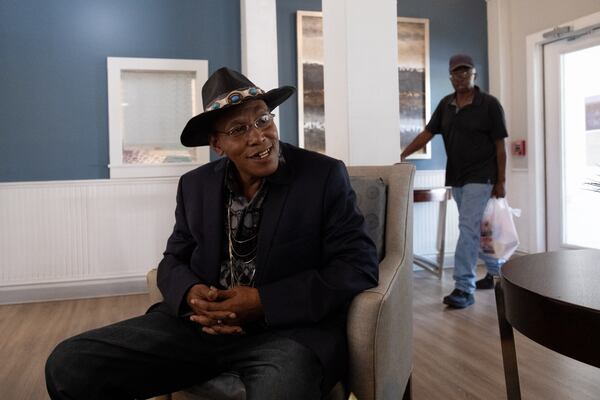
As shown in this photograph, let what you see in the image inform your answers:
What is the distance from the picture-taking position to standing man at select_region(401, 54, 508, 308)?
10.6 ft

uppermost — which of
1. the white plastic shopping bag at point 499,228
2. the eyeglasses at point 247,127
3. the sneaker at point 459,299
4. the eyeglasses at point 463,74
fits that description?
the eyeglasses at point 463,74

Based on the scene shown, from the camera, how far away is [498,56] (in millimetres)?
4680

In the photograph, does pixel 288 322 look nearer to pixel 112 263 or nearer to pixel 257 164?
pixel 257 164

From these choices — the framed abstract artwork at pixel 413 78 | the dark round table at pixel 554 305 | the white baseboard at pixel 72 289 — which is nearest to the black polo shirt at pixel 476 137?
the framed abstract artwork at pixel 413 78

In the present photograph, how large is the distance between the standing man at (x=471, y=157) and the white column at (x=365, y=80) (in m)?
0.71

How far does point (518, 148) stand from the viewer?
4605mm

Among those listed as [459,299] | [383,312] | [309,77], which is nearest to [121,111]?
[309,77]

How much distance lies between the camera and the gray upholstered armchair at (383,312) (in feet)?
4.15

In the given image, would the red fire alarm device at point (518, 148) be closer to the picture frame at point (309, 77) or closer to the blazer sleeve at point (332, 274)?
the picture frame at point (309, 77)

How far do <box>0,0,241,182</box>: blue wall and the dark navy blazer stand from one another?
8.67 feet

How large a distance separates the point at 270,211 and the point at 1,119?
10.6 feet

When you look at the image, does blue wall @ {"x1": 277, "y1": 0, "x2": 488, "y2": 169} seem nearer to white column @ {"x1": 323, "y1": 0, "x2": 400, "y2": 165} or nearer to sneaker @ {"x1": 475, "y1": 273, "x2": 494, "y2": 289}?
sneaker @ {"x1": 475, "y1": 273, "x2": 494, "y2": 289}

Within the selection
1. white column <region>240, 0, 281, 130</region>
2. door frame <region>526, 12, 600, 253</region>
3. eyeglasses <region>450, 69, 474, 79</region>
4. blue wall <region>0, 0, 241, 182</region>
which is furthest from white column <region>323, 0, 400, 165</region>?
door frame <region>526, 12, 600, 253</region>

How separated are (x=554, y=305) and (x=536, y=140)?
3.87 m
